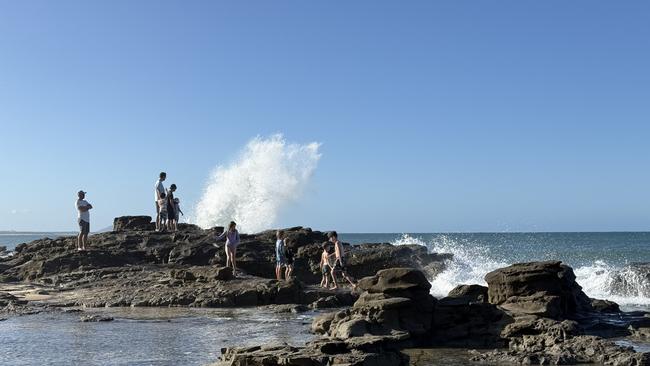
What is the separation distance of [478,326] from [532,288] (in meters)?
2.30

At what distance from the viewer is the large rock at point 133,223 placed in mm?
29812

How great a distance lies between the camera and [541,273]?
600 inches

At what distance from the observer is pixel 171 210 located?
27.3 metres

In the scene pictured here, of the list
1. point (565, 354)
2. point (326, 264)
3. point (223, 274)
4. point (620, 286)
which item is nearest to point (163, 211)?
point (223, 274)

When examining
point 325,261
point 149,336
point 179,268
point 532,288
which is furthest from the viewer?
point 179,268

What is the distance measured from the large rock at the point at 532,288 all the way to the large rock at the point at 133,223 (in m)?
17.9

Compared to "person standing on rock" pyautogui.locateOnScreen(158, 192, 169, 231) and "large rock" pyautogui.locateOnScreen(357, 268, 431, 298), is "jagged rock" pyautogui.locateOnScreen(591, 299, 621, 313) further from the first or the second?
"person standing on rock" pyautogui.locateOnScreen(158, 192, 169, 231)

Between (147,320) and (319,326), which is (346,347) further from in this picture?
(147,320)

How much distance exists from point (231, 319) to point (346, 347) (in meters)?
6.25

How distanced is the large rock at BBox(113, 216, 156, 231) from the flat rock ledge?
57.2 ft

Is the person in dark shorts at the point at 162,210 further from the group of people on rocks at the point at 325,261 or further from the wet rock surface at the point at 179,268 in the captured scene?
the group of people on rocks at the point at 325,261

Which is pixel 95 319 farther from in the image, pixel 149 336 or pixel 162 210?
pixel 162 210

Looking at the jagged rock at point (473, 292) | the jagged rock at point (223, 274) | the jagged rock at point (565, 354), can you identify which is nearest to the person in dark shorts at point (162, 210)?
the jagged rock at point (223, 274)

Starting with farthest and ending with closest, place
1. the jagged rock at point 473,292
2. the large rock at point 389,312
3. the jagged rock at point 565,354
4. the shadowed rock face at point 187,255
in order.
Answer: the shadowed rock face at point 187,255
the jagged rock at point 473,292
the large rock at point 389,312
the jagged rock at point 565,354
